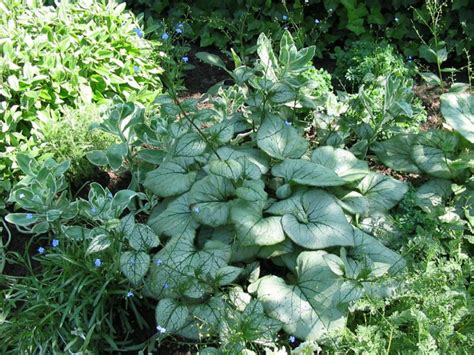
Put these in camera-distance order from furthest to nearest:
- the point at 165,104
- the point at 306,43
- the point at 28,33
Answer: the point at 306,43
the point at 28,33
the point at 165,104

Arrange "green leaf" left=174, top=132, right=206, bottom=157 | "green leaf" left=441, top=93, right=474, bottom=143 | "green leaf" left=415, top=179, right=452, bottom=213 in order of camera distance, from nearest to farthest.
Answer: "green leaf" left=174, top=132, right=206, bottom=157 < "green leaf" left=415, top=179, right=452, bottom=213 < "green leaf" left=441, top=93, right=474, bottom=143

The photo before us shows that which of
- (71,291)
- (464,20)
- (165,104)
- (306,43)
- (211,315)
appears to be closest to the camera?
(211,315)

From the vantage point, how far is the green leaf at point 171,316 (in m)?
2.78

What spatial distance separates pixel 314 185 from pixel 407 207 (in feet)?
2.00

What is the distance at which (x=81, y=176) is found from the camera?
150 inches

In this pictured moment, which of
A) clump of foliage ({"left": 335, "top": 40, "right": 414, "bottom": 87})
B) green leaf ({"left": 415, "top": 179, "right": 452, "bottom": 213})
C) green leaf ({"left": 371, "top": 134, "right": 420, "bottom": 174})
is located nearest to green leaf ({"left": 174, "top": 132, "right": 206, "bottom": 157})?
green leaf ({"left": 371, "top": 134, "right": 420, "bottom": 174})

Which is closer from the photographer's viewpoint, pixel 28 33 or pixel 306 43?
pixel 28 33

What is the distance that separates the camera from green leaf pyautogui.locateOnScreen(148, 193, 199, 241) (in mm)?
3104

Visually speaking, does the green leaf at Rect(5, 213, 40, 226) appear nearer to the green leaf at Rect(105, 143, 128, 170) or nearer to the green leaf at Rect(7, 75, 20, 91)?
the green leaf at Rect(105, 143, 128, 170)

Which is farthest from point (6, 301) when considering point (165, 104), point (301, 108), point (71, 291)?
point (301, 108)

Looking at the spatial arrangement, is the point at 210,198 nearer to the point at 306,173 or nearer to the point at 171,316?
the point at 306,173

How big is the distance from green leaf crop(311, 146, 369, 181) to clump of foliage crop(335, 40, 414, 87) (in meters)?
0.77

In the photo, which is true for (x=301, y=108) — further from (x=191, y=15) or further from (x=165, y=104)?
(x=191, y=15)

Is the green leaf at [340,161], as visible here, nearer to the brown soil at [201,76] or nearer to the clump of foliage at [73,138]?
the clump of foliage at [73,138]
